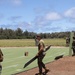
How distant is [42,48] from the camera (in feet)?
46.6

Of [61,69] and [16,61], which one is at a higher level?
[61,69]

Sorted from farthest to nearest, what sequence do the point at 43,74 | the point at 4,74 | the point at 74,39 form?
the point at 74,39, the point at 4,74, the point at 43,74

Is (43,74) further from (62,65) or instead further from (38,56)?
(62,65)

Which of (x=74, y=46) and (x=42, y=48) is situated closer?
(x=42, y=48)

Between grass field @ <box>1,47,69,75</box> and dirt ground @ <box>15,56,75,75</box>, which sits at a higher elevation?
dirt ground @ <box>15,56,75,75</box>

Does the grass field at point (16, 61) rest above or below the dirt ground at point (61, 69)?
below

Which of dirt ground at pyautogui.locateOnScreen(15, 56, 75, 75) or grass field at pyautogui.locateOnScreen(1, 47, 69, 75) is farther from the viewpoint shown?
grass field at pyautogui.locateOnScreen(1, 47, 69, 75)

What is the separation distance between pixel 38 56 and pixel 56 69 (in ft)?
9.21

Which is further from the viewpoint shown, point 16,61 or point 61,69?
point 16,61

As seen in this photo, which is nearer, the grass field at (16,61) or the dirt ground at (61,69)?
the dirt ground at (61,69)

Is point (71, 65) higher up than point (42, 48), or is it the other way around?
point (42, 48)

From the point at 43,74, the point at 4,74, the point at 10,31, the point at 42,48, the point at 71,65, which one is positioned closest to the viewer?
the point at 42,48

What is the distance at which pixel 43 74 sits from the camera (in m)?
15.4

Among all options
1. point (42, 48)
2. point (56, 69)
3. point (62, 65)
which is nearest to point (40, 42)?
point (42, 48)
